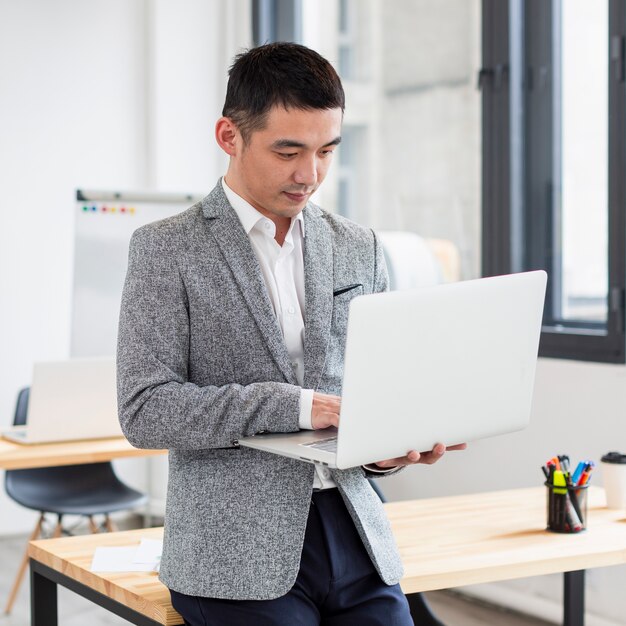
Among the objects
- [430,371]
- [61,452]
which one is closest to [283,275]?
[430,371]

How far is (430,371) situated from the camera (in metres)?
1.51

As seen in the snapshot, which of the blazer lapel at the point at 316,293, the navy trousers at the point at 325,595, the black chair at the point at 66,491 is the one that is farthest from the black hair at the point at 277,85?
the black chair at the point at 66,491

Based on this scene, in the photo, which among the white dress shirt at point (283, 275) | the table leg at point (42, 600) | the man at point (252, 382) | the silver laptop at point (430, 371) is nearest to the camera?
the silver laptop at point (430, 371)

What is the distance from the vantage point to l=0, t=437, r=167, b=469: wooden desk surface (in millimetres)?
3023

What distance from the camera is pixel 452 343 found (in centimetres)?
154

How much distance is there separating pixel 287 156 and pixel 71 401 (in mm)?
1907

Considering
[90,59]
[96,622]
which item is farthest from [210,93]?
[96,622]

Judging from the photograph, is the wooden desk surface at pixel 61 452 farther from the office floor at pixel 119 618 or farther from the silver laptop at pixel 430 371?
the silver laptop at pixel 430 371

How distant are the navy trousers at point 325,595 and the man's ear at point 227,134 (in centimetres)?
57

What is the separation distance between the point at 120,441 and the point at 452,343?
1995mm

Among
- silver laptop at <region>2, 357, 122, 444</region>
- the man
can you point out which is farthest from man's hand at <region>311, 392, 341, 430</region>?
silver laptop at <region>2, 357, 122, 444</region>

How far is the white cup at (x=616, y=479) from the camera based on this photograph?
2461 millimetres

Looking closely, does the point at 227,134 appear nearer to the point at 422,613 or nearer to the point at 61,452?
the point at 422,613

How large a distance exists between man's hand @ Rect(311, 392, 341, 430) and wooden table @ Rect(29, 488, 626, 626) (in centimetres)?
49
